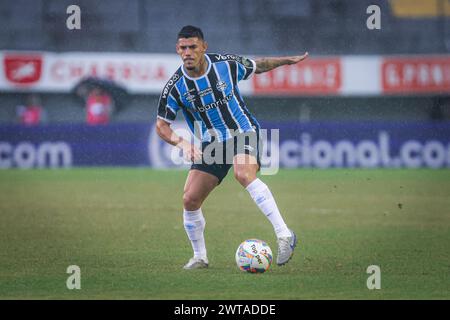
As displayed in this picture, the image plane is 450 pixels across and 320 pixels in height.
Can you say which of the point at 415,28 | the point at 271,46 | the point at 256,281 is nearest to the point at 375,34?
the point at 415,28

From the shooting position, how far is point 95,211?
15328mm

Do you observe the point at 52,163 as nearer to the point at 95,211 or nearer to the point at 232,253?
the point at 95,211

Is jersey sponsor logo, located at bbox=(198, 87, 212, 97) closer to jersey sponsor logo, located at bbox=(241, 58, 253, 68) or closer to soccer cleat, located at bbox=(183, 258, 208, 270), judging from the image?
jersey sponsor logo, located at bbox=(241, 58, 253, 68)

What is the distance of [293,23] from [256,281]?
2111cm

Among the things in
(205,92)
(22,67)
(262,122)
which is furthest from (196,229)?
(22,67)

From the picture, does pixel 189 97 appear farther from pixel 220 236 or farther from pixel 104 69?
pixel 104 69

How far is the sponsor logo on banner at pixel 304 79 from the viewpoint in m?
29.6

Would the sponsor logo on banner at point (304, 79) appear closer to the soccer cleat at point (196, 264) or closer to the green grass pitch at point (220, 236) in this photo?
the green grass pitch at point (220, 236)

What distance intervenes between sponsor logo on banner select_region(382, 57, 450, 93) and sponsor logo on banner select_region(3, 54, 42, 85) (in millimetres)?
10308

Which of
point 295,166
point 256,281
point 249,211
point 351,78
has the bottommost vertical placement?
point 256,281

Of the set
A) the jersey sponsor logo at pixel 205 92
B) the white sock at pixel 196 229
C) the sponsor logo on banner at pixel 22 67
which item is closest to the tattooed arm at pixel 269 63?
the jersey sponsor logo at pixel 205 92

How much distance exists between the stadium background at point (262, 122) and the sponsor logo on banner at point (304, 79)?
0.04m

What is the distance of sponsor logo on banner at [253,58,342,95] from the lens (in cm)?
2958

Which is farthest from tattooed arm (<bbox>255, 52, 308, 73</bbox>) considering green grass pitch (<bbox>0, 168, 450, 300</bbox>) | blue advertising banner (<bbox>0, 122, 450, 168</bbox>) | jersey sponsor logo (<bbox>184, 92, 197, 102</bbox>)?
blue advertising banner (<bbox>0, 122, 450, 168</bbox>)
